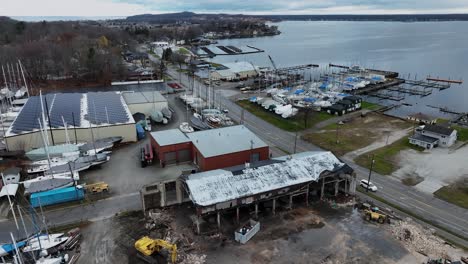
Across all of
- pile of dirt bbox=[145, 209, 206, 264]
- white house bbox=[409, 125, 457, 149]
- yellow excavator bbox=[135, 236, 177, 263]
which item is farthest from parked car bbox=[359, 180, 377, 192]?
yellow excavator bbox=[135, 236, 177, 263]

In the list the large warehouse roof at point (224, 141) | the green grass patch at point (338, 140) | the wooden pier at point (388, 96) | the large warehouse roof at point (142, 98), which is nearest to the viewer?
the large warehouse roof at point (224, 141)

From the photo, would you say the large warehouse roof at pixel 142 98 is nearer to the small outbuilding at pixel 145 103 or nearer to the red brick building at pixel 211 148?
the small outbuilding at pixel 145 103

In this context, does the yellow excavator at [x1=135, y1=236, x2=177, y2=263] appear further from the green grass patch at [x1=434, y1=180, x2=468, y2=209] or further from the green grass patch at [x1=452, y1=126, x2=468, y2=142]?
the green grass patch at [x1=452, y1=126, x2=468, y2=142]

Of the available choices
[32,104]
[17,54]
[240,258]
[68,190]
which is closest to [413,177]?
[240,258]

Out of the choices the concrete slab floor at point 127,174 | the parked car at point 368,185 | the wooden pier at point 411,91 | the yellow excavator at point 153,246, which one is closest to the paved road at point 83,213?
the concrete slab floor at point 127,174

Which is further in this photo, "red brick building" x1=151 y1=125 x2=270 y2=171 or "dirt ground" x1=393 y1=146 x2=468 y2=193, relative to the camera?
"red brick building" x1=151 y1=125 x2=270 y2=171

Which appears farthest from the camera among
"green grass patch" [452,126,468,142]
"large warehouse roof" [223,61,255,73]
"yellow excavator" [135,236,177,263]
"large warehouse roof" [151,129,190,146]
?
"large warehouse roof" [223,61,255,73]
